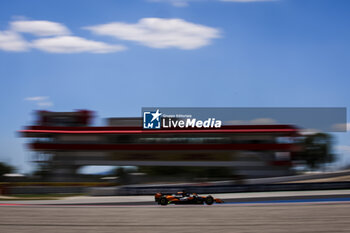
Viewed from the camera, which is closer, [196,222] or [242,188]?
[196,222]

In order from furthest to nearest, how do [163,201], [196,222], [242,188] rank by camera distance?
[242,188], [163,201], [196,222]

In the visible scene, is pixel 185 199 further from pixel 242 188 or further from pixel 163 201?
pixel 242 188

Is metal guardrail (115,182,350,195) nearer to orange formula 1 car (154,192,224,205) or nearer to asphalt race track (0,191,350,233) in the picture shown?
orange formula 1 car (154,192,224,205)

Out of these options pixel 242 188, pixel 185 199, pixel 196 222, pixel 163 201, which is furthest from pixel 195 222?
pixel 242 188

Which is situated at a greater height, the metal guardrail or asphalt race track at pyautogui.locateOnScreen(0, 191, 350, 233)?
the metal guardrail

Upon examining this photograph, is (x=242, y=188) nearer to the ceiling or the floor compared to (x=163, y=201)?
nearer to the ceiling

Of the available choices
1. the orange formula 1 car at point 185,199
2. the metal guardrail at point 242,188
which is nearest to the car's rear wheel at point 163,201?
the orange formula 1 car at point 185,199

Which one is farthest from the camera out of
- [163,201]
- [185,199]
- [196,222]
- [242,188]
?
[242,188]

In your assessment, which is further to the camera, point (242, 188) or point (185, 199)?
point (242, 188)

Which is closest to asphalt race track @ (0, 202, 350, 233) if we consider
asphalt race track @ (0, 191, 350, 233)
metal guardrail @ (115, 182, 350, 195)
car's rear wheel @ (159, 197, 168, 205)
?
asphalt race track @ (0, 191, 350, 233)

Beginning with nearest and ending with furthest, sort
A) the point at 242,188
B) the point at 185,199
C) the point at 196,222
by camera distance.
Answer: the point at 196,222
the point at 185,199
the point at 242,188

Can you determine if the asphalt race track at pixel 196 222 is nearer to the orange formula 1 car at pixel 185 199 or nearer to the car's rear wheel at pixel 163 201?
the orange formula 1 car at pixel 185 199

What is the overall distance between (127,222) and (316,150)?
242 ft

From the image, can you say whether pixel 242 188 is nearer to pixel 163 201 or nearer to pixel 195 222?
pixel 163 201
